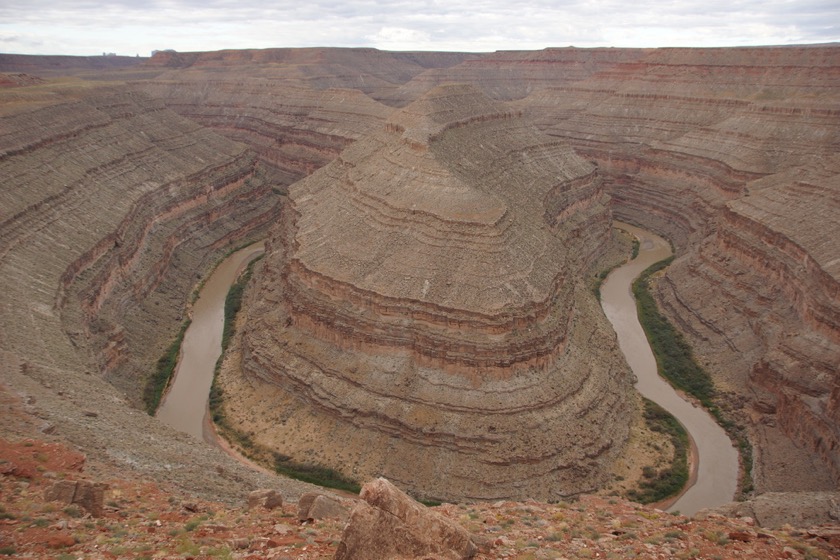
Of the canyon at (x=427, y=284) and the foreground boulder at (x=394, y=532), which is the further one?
the canyon at (x=427, y=284)

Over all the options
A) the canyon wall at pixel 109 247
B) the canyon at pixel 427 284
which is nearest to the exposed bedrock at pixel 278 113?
the canyon wall at pixel 109 247

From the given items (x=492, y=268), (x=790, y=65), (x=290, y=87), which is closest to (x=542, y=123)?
(x=790, y=65)

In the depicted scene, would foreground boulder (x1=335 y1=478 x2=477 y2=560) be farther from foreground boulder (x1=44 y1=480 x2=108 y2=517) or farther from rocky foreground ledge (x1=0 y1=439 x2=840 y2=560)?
foreground boulder (x1=44 y1=480 x2=108 y2=517)

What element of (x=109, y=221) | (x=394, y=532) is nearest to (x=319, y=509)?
(x=394, y=532)

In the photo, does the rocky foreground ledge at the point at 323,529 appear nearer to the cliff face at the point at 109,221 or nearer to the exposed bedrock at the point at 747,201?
the cliff face at the point at 109,221

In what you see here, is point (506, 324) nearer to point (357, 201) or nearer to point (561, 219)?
point (357, 201)

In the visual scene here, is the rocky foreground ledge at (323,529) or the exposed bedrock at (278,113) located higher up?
the exposed bedrock at (278,113)

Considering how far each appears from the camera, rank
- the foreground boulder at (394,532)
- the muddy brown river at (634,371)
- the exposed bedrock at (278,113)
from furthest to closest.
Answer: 1. the exposed bedrock at (278,113)
2. the muddy brown river at (634,371)
3. the foreground boulder at (394,532)
